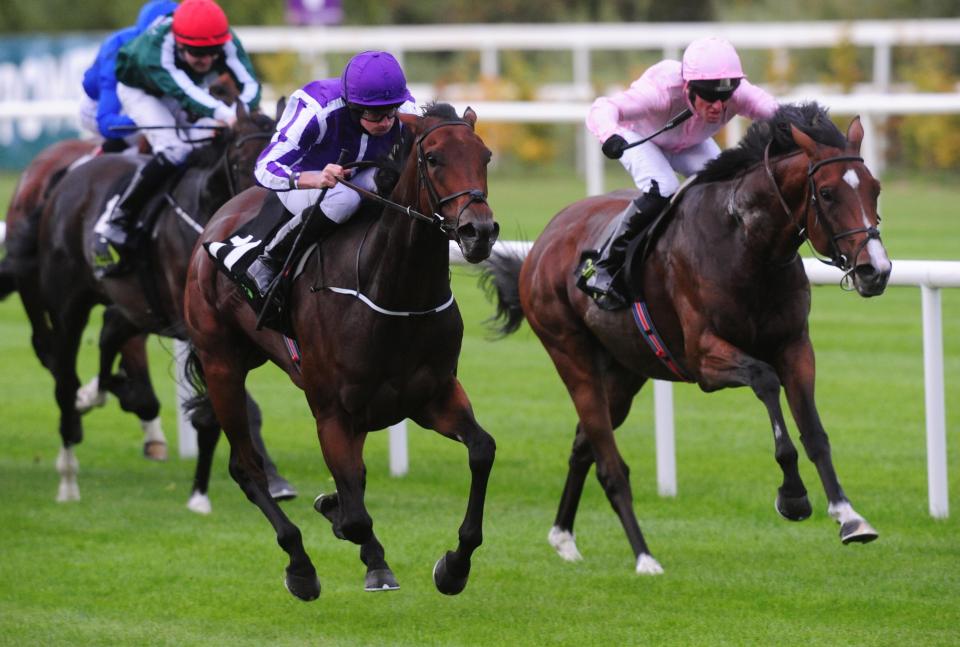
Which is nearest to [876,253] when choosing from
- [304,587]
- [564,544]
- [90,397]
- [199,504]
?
[564,544]

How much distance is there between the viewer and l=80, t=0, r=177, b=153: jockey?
27.9ft

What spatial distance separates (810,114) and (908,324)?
589cm

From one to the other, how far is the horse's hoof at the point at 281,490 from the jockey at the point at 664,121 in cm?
158

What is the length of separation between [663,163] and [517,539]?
1615 millimetres

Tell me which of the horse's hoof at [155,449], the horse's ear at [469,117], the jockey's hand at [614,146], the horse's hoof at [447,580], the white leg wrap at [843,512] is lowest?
the horse's hoof at [155,449]

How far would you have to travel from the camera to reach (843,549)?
6605 mm

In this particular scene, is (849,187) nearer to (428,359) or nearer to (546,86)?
(428,359)

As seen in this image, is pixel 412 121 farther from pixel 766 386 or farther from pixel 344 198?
pixel 766 386

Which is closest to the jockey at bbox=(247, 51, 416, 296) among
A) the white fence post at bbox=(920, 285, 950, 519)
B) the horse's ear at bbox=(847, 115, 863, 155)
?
the horse's ear at bbox=(847, 115, 863, 155)

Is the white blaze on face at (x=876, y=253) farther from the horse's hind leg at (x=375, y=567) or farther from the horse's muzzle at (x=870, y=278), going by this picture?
the horse's hind leg at (x=375, y=567)

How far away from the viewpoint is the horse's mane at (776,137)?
5.71 m

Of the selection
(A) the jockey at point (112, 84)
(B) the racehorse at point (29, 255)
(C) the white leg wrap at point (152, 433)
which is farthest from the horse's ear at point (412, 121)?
(B) the racehorse at point (29, 255)

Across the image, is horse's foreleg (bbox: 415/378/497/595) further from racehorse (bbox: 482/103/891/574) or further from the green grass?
racehorse (bbox: 482/103/891/574)

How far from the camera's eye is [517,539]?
22.9ft
